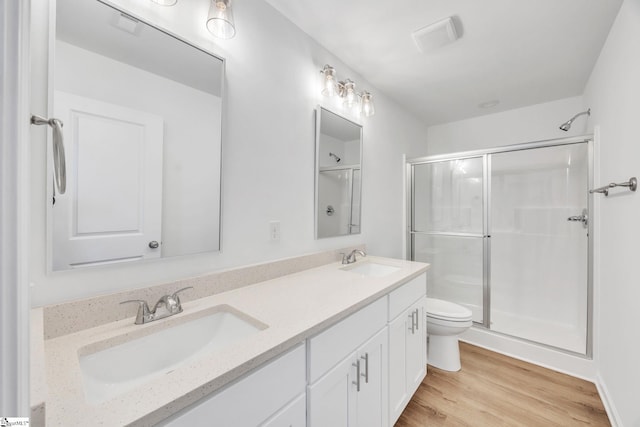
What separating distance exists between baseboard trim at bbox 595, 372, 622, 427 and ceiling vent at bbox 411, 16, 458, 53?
7.81 ft

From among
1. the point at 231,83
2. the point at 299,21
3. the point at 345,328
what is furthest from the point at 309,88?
the point at 345,328

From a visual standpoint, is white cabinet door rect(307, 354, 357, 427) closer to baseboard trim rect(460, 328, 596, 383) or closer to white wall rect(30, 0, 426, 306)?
white wall rect(30, 0, 426, 306)

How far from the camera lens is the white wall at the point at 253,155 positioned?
866 mm

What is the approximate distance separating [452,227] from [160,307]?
2690mm

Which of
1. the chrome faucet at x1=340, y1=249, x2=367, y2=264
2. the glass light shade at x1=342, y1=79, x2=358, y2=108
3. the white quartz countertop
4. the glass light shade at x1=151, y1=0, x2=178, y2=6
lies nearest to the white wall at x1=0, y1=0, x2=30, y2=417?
the white quartz countertop

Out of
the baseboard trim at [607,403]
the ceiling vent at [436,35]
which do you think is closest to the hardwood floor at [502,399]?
the baseboard trim at [607,403]

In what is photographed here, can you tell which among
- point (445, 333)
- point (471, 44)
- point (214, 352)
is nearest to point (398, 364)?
point (445, 333)

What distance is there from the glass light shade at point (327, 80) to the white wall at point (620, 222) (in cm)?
149

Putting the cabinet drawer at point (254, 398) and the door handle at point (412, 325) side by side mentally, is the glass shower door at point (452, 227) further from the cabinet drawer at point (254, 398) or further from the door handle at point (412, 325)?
the cabinet drawer at point (254, 398)

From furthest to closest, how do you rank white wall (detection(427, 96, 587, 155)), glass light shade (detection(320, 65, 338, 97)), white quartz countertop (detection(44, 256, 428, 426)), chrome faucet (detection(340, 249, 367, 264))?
white wall (detection(427, 96, 587, 155)) → chrome faucet (detection(340, 249, 367, 264)) → glass light shade (detection(320, 65, 338, 97)) → white quartz countertop (detection(44, 256, 428, 426))

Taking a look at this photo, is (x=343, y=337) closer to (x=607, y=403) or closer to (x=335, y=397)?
(x=335, y=397)

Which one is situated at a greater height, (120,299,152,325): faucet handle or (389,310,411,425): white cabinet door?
(120,299,152,325): faucet handle

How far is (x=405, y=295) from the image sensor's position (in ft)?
4.99

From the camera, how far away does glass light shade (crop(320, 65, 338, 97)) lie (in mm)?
1711
